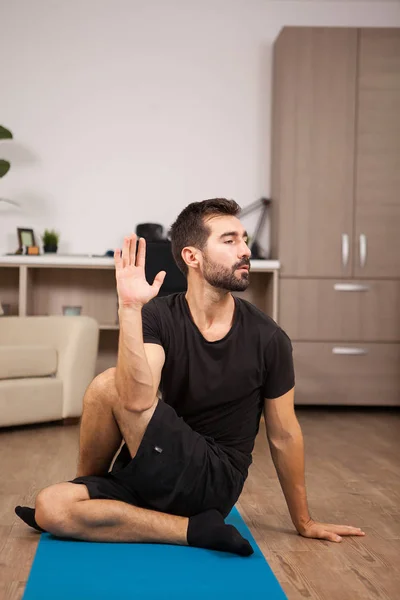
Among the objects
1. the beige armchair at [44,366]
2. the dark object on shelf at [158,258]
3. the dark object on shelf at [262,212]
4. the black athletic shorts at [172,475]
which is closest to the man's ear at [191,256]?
the black athletic shorts at [172,475]

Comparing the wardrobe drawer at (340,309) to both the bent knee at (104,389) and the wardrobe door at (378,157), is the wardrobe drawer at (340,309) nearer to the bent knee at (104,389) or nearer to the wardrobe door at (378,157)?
the wardrobe door at (378,157)

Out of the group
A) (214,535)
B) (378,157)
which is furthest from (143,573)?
(378,157)

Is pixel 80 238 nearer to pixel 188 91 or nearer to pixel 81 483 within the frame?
pixel 188 91

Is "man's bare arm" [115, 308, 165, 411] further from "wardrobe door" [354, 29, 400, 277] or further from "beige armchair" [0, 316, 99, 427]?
"wardrobe door" [354, 29, 400, 277]

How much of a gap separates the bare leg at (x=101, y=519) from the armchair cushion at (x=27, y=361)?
6.87 feet

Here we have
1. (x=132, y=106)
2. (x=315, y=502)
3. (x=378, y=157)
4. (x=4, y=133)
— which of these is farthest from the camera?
(x=132, y=106)

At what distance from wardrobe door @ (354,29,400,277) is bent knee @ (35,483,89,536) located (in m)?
3.34

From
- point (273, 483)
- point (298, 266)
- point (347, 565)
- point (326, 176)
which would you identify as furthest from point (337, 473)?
point (326, 176)

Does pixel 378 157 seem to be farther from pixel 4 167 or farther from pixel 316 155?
pixel 4 167

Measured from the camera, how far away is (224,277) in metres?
2.02

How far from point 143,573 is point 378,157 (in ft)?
12.3

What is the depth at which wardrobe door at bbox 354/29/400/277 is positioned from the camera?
490 cm

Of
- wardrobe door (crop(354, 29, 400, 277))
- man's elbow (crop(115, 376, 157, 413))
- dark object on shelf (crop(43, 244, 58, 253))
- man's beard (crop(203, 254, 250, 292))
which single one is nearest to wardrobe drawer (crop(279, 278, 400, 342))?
wardrobe door (crop(354, 29, 400, 277))

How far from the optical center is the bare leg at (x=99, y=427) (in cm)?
190
